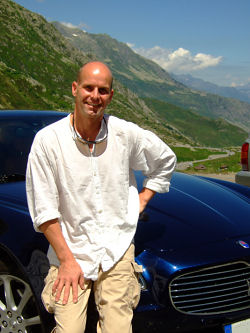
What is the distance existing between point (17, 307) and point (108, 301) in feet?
2.62

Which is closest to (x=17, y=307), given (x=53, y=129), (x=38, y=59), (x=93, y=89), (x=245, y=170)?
(x=53, y=129)

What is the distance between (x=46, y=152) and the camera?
1862mm

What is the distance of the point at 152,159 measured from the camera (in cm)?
218

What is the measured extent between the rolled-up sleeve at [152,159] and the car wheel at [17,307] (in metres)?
1.02

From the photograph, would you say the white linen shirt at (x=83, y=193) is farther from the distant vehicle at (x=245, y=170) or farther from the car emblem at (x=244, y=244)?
the distant vehicle at (x=245, y=170)

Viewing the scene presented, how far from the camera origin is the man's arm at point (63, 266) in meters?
1.81

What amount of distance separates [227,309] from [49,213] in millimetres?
1208

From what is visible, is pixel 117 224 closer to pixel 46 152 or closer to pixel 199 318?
pixel 46 152

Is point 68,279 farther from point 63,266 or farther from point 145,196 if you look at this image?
point 145,196

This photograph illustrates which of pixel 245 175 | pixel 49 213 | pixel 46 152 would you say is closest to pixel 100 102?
pixel 46 152

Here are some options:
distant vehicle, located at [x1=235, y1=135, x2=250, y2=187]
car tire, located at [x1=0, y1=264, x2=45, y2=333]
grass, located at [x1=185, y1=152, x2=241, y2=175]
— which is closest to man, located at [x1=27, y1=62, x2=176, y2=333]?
car tire, located at [x1=0, y1=264, x2=45, y2=333]

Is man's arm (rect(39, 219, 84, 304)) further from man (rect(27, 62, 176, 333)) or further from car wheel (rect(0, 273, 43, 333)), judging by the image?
car wheel (rect(0, 273, 43, 333))

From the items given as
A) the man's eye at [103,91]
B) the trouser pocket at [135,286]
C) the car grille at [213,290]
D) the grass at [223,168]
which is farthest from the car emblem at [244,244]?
the grass at [223,168]

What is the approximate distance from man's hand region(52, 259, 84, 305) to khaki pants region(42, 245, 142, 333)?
0.12ft
